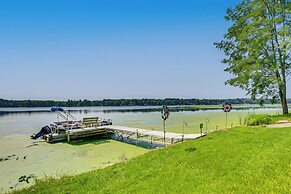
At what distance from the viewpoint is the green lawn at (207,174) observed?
4.95 meters

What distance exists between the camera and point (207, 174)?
580 cm

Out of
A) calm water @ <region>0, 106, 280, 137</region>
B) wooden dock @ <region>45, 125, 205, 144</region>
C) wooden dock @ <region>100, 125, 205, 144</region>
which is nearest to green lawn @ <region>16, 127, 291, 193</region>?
wooden dock @ <region>100, 125, 205, 144</region>

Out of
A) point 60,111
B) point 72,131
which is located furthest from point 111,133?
point 60,111

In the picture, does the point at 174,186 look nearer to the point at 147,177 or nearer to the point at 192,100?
the point at 147,177

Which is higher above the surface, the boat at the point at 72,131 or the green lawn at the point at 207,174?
the green lawn at the point at 207,174

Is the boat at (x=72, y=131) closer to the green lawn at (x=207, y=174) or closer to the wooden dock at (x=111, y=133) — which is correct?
the wooden dock at (x=111, y=133)

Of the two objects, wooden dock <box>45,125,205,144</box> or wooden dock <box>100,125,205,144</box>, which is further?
wooden dock <box>45,125,205,144</box>

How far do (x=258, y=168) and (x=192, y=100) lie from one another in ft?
457

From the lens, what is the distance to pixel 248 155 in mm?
6922

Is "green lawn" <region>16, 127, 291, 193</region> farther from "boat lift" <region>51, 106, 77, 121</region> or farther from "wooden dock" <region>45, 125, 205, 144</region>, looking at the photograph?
"boat lift" <region>51, 106, 77, 121</region>

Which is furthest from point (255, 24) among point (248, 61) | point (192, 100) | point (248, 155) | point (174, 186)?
point (192, 100)

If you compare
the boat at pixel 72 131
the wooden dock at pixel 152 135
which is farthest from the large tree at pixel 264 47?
the boat at pixel 72 131

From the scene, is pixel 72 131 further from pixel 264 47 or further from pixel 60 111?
pixel 264 47

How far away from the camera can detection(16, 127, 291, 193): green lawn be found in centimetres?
495
